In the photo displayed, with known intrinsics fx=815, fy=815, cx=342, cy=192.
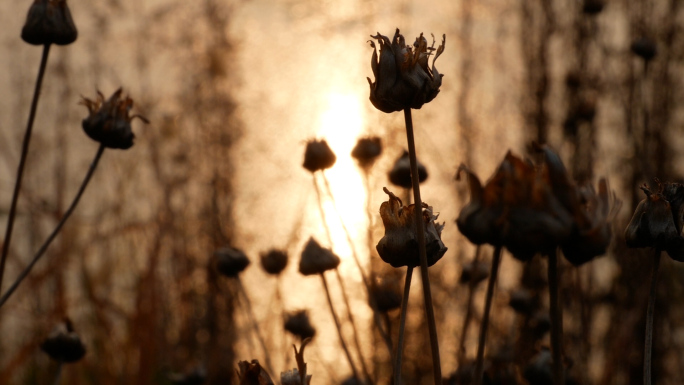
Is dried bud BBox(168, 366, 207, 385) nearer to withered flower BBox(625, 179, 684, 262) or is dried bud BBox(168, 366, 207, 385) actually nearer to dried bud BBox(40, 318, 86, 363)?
dried bud BBox(40, 318, 86, 363)

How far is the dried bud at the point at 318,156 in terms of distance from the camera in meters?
1.42

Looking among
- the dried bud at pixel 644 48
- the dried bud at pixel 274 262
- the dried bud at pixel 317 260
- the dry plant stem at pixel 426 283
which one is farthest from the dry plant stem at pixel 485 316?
the dried bud at pixel 644 48

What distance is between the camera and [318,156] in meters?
1.43

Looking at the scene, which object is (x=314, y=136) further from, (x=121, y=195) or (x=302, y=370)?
(x=121, y=195)

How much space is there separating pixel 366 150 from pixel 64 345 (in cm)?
63

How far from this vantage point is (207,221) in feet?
10.3

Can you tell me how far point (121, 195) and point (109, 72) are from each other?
44 centimetres

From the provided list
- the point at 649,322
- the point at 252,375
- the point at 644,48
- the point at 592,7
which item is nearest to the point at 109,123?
the point at 252,375

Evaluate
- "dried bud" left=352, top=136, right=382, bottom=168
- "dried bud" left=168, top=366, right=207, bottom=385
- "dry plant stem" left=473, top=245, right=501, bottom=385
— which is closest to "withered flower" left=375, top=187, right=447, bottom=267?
"dry plant stem" left=473, top=245, right=501, bottom=385

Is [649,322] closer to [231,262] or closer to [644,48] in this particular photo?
[231,262]

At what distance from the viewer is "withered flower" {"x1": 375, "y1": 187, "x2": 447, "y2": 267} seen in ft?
2.39

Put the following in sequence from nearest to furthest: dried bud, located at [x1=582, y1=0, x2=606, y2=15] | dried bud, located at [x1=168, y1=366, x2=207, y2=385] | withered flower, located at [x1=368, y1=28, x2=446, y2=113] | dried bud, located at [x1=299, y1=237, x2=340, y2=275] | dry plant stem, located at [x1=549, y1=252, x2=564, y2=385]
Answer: dry plant stem, located at [x1=549, y1=252, x2=564, y2=385]
withered flower, located at [x1=368, y1=28, x2=446, y2=113]
dried bud, located at [x1=299, y1=237, x2=340, y2=275]
dried bud, located at [x1=168, y1=366, x2=207, y2=385]
dried bud, located at [x1=582, y1=0, x2=606, y2=15]

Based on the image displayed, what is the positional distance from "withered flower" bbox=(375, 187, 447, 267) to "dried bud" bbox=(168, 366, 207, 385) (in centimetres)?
104

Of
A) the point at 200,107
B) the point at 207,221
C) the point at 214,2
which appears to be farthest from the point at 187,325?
the point at 214,2
